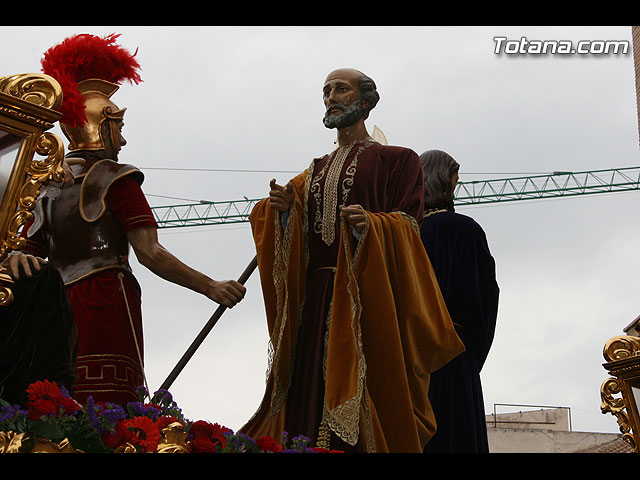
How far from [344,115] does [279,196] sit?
641 mm

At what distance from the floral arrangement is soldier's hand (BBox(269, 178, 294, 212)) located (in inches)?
94.6

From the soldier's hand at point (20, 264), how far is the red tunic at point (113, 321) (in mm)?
1272

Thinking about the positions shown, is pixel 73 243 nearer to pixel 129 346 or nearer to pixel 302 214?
pixel 129 346

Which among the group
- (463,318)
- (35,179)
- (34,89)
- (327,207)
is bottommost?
(35,179)

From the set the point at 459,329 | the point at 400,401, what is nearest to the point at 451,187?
the point at 459,329

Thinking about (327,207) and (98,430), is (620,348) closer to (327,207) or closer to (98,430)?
(327,207)

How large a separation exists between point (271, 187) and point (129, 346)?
1340 mm

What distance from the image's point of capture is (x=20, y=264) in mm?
4348

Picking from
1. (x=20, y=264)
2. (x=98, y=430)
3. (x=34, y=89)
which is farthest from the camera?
(x=34, y=89)

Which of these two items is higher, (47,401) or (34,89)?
(34,89)

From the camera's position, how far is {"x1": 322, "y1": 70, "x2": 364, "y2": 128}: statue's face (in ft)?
22.7

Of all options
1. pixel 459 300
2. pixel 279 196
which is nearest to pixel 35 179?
pixel 279 196

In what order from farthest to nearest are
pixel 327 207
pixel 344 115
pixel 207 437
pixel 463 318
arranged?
pixel 463 318 → pixel 344 115 → pixel 327 207 → pixel 207 437
